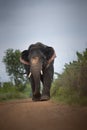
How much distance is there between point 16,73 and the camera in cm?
359

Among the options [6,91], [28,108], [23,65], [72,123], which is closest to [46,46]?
[23,65]

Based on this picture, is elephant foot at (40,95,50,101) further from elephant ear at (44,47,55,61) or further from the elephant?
elephant ear at (44,47,55,61)

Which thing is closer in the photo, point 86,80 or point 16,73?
point 86,80

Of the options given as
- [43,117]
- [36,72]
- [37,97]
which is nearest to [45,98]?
[37,97]

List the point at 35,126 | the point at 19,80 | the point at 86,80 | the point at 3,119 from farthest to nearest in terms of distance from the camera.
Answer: the point at 19,80 → the point at 86,80 → the point at 3,119 → the point at 35,126

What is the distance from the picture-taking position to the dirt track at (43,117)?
2660 mm

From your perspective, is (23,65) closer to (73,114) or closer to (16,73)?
(16,73)

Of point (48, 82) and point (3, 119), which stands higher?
point (48, 82)

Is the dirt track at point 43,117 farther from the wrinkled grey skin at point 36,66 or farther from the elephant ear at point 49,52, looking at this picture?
the elephant ear at point 49,52

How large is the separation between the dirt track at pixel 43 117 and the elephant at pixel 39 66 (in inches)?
14.6

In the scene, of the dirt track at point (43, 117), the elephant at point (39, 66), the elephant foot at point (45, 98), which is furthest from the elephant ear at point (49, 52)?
the dirt track at point (43, 117)

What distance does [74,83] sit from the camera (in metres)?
3.45

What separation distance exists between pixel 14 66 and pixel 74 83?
549mm

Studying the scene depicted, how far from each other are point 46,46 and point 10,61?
421mm
